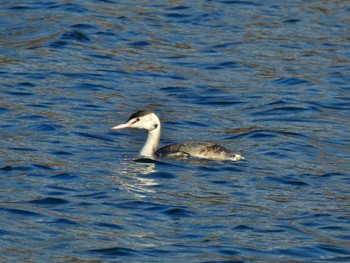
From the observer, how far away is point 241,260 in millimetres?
11336

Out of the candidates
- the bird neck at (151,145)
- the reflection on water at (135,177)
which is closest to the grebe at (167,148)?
the bird neck at (151,145)

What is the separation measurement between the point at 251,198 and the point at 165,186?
1.19m

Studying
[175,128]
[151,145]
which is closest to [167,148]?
[151,145]

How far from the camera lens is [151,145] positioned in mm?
16281

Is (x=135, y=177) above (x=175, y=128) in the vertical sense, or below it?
above

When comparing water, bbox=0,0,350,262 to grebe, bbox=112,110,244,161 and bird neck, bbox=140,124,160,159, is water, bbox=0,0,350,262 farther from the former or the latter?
bird neck, bbox=140,124,160,159

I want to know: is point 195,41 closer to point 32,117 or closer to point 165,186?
point 32,117

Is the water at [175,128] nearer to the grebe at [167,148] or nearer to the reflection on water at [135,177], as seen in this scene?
the reflection on water at [135,177]

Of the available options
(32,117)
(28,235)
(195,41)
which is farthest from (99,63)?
(28,235)

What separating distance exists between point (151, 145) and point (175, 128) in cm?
212

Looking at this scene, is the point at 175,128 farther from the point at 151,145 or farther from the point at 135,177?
the point at 135,177

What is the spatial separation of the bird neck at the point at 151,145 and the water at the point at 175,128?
0.31 metres

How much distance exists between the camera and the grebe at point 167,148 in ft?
51.7

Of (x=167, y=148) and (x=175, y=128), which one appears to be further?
(x=175, y=128)
